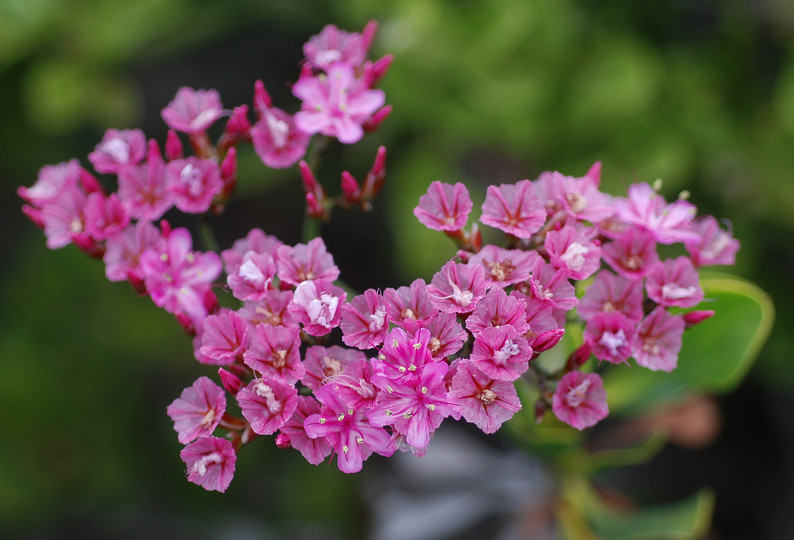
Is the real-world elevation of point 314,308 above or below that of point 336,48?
below

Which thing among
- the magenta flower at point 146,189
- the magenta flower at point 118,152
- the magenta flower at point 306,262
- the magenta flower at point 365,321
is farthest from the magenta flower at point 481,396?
the magenta flower at point 118,152

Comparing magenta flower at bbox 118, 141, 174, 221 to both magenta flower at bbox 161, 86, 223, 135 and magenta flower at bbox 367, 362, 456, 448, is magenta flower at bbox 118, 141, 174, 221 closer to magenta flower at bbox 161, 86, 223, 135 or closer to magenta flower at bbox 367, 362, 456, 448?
magenta flower at bbox 161, 86, 223, 135

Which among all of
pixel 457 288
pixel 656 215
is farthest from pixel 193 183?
pixel 656 215

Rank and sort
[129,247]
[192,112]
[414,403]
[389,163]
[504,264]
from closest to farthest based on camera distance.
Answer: [414,403], [504,264], [129,247], [192,112], [389,163]

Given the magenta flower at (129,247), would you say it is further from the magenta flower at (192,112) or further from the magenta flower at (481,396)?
the magenta flower at (481,396)

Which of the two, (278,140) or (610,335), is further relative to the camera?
(278,140)

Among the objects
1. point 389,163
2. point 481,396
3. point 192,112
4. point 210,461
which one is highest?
point 192,112

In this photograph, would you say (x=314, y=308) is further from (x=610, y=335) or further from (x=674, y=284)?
(x=674, y=284)

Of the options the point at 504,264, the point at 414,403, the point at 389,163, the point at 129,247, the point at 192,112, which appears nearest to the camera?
the point at 414,403
